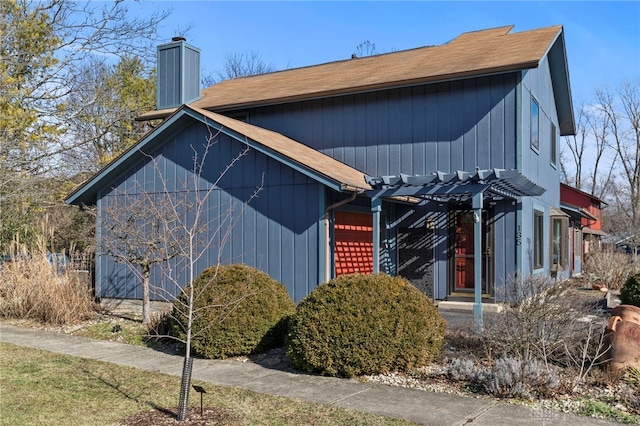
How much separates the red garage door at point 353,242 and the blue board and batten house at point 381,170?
42 mm

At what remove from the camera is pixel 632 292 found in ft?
36.2

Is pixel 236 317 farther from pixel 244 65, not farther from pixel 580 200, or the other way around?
pixel 244 65

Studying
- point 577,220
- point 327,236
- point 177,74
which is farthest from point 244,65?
point 327,236

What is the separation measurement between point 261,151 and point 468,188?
401 cm

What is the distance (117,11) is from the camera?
1580 cm

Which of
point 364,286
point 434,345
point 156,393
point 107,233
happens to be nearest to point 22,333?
point 107,233

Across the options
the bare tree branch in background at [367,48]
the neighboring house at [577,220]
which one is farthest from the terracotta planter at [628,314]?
the bare tree branch in background at [367,48]

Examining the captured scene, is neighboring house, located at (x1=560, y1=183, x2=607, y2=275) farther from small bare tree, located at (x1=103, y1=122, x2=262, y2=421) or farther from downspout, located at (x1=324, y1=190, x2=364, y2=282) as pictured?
small bare tree, located at (x1=103, y1=122, x2=262, y2=421)

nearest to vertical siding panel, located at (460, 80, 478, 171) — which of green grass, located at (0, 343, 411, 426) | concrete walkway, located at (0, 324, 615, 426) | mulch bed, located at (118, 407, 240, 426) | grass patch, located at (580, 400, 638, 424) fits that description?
concrete walkway, located at (0, 324, 615, 426)

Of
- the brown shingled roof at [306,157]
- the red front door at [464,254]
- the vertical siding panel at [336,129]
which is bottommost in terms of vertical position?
the red front door at [464,254]

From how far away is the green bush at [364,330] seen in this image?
736 centimetres

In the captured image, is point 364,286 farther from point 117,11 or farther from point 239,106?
point 117,11

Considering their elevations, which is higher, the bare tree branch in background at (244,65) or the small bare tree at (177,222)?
the bare tree branch in background at (244,65)

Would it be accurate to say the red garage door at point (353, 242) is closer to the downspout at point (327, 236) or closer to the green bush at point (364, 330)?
the downspout at point (327, 236)
